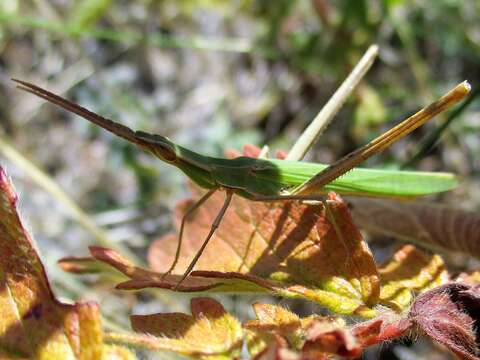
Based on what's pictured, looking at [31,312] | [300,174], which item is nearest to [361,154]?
[300,174]

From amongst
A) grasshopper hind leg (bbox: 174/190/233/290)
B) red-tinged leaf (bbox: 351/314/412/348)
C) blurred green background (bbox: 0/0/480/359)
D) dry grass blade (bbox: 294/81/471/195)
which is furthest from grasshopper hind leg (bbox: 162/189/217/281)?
blurred green background (bbox: 0/0/480/359)

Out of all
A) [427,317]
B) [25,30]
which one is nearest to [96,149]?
[25,30]

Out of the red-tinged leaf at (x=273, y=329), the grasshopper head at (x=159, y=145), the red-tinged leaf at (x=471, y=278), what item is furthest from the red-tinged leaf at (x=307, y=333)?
the grasshopper head at (x=159, y=145)

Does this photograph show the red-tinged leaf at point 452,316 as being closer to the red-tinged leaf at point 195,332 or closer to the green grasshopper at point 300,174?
the red-tinged leaf at point 195,332

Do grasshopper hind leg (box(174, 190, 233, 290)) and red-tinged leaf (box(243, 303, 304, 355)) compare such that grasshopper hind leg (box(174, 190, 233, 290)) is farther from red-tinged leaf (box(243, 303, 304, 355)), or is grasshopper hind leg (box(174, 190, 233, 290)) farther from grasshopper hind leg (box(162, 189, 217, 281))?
red-tinged leaf (box(243, 303, 304, 355))

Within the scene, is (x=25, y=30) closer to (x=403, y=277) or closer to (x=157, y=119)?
(x=157, y=119)

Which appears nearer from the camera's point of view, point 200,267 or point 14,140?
point 200,267

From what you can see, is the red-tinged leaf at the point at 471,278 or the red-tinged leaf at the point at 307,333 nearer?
the red-tinged leaf at the point at 307,333
